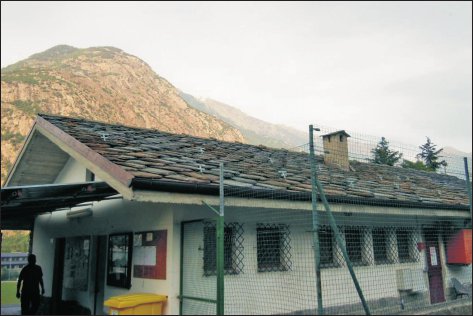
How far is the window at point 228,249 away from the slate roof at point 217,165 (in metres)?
1.03

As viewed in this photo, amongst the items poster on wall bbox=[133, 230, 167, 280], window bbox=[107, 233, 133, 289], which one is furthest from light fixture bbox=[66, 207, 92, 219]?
poster on wall bbox=[133, 230, 167, 280]

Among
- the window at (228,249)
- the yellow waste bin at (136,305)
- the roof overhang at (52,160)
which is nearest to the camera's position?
the yellow waste bin at (136,305)

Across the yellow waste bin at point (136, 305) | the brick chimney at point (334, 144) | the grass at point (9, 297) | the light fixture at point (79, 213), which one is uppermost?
the brick chimney at point (334, 144)

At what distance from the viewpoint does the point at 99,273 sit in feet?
31.3

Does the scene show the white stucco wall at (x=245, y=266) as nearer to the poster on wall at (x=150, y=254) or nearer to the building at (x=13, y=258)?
the poster on wall at (x=150, y=254)

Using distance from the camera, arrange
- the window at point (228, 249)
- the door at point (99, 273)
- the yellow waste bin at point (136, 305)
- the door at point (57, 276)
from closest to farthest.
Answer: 1. the yellow waste bin at point (136, 305)
2. the window at point (228, 249)
3. the door at point (99, 273)
4. the door at point (57, 276)

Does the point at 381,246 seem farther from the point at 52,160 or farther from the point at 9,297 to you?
the point at 9,297

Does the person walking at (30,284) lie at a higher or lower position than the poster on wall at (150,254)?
lower

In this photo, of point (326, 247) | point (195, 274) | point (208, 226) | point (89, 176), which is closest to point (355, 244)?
point (326, 247)

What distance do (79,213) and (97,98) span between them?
68.7 metres

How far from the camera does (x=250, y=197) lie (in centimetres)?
701

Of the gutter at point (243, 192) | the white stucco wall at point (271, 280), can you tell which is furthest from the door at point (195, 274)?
the gutter at point (243, 192)

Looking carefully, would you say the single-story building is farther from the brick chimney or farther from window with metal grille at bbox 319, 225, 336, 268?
the brick chimney

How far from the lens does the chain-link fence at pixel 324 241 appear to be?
280 inches
